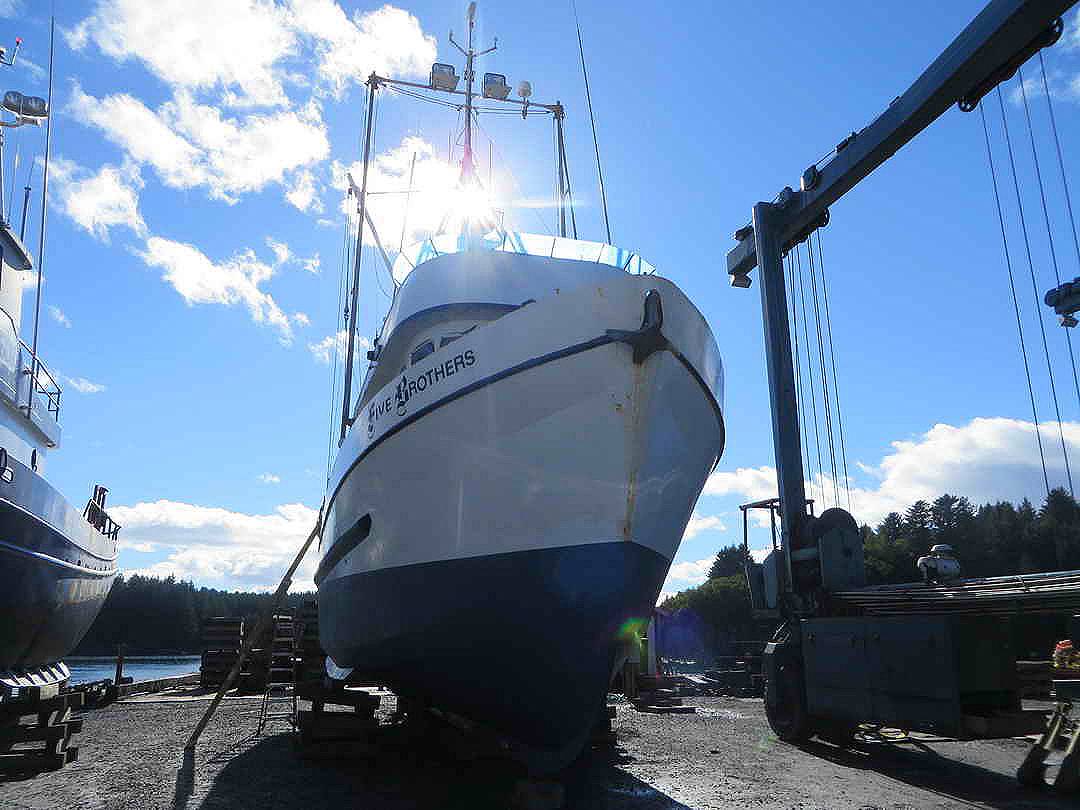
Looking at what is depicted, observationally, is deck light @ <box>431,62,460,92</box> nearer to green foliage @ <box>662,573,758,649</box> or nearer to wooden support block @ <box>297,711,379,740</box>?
wooden support block @ <box>297,711,379,740</box>

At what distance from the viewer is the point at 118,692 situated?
45.4 ft

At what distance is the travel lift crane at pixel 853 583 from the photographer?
21.7 feet

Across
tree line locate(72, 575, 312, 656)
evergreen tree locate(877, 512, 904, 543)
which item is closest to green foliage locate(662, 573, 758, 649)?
evergreen tree locate(877, 512, 904, 543)

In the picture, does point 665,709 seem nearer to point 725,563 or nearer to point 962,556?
point 962,556

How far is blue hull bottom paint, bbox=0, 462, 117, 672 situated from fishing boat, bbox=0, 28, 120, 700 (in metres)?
0.01

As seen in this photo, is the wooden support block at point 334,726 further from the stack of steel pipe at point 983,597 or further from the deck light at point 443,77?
the deck light at point 443,77

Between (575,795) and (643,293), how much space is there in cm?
424

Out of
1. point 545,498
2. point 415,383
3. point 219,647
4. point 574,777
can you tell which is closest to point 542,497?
point 545,498

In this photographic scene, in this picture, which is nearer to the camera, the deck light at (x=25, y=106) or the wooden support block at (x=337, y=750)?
the wooden support block at (x=337, y=750)

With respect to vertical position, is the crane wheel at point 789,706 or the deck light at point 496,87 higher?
the deck light at point 496,87

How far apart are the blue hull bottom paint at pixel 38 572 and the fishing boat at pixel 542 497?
14.1 ft

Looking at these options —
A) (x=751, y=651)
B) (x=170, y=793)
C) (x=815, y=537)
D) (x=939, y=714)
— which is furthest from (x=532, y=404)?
(x=751, y=651)

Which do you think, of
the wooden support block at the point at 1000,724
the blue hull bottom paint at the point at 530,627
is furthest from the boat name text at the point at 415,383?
the wooden support block at the point at 1000,724

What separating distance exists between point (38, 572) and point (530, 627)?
660cm
